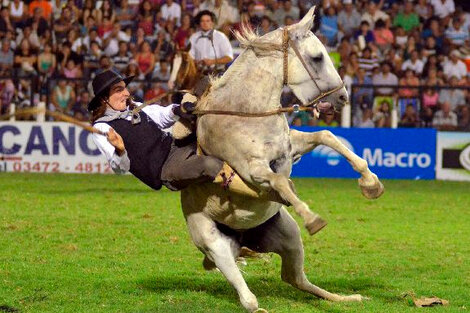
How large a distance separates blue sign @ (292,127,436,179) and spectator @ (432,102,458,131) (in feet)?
0.98

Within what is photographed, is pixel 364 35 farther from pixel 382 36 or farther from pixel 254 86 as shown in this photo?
pixel 254 86

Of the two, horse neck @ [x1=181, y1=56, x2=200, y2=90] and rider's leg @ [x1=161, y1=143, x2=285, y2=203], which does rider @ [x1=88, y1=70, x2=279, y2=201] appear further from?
horse neck @ [x1=181, y1=56, x2=200, y2=90]

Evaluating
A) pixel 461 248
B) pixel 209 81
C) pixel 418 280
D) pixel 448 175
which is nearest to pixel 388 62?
pixel 448 175

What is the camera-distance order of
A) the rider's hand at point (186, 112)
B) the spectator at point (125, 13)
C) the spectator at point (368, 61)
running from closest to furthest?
the rider's hand at point (186, 112) < the spectator at point (368, 61) < the spectator at point (125, 13)

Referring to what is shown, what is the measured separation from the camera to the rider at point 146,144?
7.57 metres

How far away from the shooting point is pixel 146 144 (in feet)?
26.0

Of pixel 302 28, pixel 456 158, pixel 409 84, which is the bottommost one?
pixel 456 158

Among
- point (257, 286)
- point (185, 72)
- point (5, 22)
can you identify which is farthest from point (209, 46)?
point (5, 22)

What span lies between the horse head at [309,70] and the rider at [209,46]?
661 centimetres

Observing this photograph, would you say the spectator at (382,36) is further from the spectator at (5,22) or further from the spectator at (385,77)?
the spectator at (5,22)

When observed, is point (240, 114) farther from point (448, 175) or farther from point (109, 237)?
point (448, 175)

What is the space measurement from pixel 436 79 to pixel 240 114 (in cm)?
1341

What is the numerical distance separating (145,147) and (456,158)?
1155cm

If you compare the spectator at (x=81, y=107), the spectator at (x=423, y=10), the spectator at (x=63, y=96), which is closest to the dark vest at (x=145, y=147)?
the spectator at (x=81, y=107)
